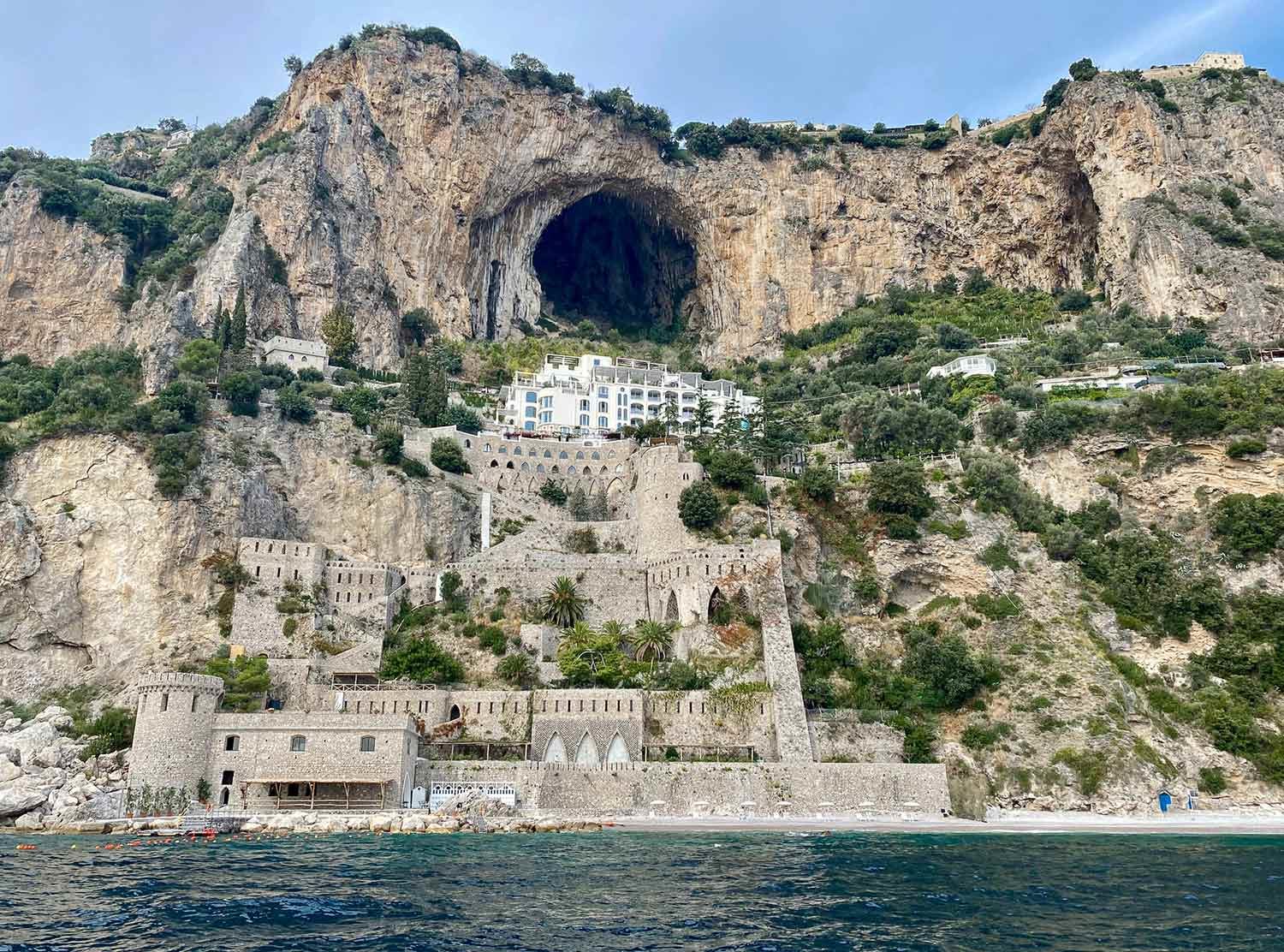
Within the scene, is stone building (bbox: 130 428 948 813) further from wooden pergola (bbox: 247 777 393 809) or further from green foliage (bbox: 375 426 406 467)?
green foliage (bbox: 375 426 406 467)

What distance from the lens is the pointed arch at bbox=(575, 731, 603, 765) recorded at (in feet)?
146

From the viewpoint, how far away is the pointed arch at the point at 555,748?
44.8 m

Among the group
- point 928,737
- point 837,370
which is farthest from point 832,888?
point 837,370

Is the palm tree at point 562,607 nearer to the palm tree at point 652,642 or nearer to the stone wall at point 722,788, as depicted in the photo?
the palm tree at point 652,642

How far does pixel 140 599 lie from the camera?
5069 cm

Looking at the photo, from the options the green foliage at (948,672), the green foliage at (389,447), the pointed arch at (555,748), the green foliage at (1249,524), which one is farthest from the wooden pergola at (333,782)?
the green foliage at (1249,524)

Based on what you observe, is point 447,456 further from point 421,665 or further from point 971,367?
point 971,367

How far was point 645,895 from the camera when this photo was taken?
26.3 m

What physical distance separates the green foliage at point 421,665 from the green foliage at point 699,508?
13276 mm

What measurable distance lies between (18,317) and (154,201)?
16.3 metres

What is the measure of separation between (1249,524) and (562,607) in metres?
32.6

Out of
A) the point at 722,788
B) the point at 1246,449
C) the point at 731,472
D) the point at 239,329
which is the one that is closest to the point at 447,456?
the point at 239,329

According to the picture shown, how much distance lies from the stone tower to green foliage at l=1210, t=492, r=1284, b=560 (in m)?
45.8

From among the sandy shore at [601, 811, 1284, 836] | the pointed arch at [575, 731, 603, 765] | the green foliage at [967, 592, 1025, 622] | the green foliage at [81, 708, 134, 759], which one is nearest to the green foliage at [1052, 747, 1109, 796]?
the sandy shore at [601, 811, 1284, 836]
